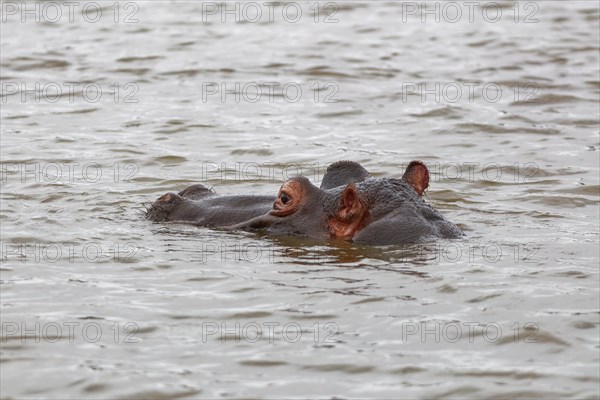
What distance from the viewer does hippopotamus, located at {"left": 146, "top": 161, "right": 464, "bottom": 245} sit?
9281 millimetres

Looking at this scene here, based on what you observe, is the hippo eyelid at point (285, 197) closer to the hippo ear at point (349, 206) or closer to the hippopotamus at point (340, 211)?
the hippopotamus at point (340, 211)

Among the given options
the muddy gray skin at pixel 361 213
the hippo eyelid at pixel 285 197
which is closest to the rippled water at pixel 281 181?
the muddy gray skin at pixel 361 213

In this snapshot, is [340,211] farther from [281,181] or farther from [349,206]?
[281,181]

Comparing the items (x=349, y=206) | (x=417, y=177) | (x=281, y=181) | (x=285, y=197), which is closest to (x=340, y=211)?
(x=349, y=206)

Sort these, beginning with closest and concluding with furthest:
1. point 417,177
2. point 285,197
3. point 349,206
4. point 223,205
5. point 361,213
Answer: point 349,206 → point 361,213 → point 285,197 → point 417,177 → point 223,205

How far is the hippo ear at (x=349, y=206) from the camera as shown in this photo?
9.13 m

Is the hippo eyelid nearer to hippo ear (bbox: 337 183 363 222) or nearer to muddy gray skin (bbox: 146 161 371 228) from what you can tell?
muddy gray skin (bbox: 146 161 371 228)

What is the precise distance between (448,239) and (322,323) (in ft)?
7.01

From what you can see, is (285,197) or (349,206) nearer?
(349,206)

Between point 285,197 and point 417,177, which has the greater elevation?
point 417,177

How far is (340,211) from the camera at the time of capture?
932cm

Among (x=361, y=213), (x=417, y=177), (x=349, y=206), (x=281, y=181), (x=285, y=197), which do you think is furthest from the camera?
(x=281, y=181)

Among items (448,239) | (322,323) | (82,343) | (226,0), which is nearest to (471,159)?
(448,239)

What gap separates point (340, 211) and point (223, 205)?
1.15m
